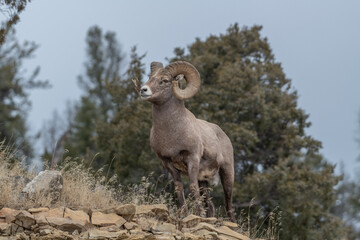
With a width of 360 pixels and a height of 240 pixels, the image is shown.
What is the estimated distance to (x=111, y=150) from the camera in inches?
880

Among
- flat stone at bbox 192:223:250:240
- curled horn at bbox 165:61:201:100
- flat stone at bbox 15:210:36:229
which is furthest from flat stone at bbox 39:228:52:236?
curled horn at bbox 165:61:201:100

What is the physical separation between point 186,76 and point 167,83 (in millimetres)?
466

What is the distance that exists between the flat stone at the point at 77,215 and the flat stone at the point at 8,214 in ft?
2.64

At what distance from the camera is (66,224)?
920cm

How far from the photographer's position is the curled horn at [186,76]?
34.9 feet

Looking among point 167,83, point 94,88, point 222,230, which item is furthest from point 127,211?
point 94,88

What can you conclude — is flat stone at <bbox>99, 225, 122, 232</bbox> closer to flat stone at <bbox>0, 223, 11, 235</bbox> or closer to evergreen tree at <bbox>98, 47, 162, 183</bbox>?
flat stone at <bbox>0, 223, 11, 235</bbox>

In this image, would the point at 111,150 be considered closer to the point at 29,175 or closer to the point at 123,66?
the point at 29,175

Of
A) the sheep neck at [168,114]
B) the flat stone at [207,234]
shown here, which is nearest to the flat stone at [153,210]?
the flat stone at [207,234]

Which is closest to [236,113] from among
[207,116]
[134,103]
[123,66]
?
[207,116]

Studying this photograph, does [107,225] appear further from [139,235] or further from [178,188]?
[178,188]

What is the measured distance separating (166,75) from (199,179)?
2.24m

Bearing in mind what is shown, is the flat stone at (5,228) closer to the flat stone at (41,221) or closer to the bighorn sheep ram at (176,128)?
the flat stone at (41,221)

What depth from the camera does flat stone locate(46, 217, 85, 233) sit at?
30.2 feet
